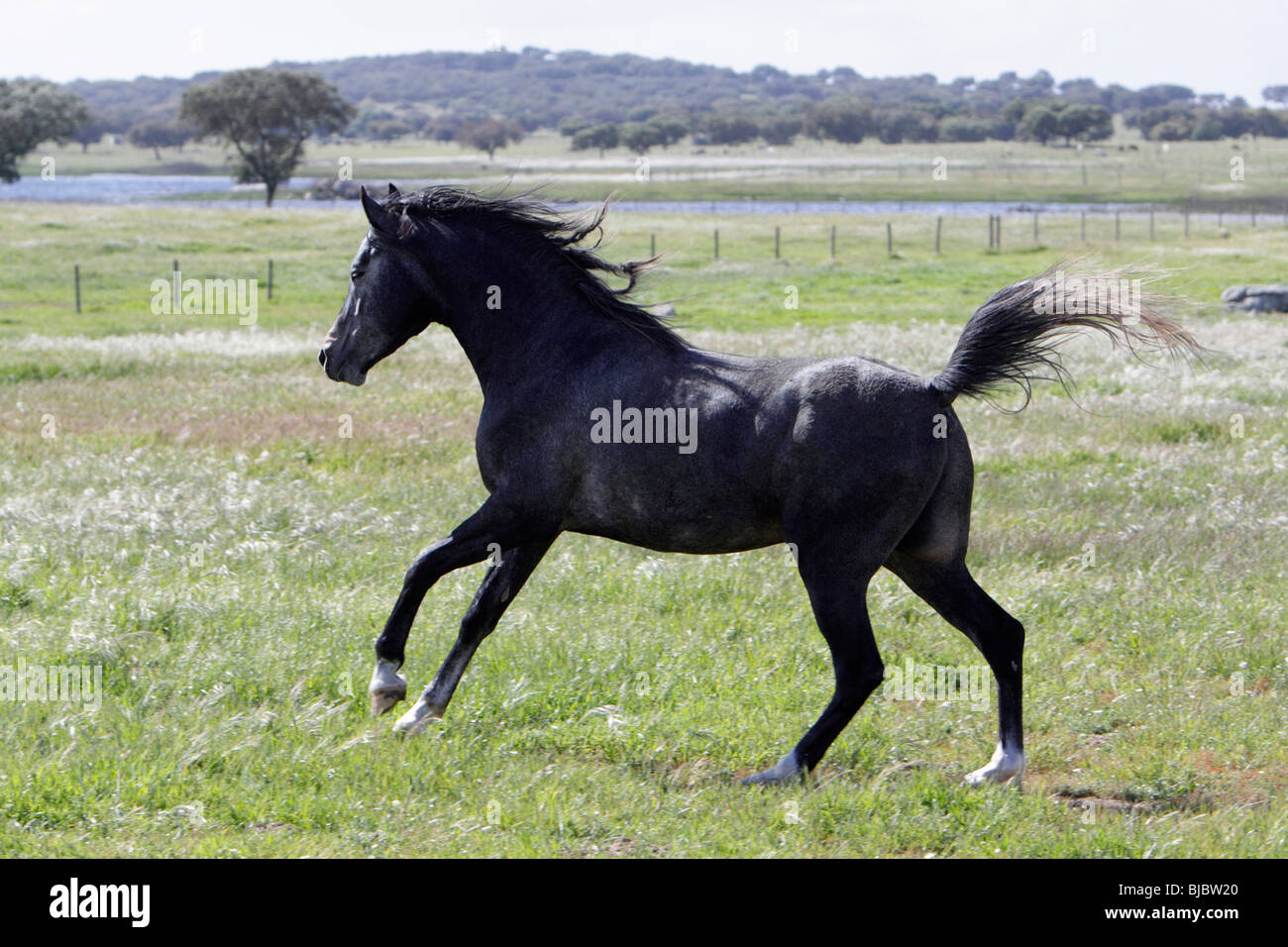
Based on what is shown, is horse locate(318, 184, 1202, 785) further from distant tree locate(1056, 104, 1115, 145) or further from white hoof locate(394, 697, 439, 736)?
distant tree locate(1056, 104, 1115, 145)

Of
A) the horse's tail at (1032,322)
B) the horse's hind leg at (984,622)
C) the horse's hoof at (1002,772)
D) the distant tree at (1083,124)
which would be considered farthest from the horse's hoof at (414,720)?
the distant tree at (1083,124)

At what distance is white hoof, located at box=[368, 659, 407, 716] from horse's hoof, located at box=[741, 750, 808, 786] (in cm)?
175

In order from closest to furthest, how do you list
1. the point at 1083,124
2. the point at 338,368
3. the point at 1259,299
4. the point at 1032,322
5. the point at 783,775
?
1. the point at 783,775
2. the point at 1032,322
3. the point at 338,368
4. the point at 1259,299
5. the point at 1083,124

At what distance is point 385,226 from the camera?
7.06 metres

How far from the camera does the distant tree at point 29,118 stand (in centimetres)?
10206

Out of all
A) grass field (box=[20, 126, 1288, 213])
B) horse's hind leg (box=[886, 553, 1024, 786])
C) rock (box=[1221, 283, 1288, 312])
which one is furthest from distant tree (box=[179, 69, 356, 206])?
horse's hind leg (box=[886, 553, 1024, 786])

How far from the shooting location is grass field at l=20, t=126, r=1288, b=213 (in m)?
106

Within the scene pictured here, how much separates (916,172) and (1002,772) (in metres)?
141

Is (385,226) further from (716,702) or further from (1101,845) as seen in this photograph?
(1101,845)

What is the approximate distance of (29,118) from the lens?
104 meters

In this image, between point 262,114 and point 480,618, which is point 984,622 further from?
point 262,114

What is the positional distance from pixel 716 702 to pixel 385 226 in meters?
3.07

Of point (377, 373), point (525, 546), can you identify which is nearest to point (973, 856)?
point (525, 546)

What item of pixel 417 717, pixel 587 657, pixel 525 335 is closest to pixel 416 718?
pixel 417 717
